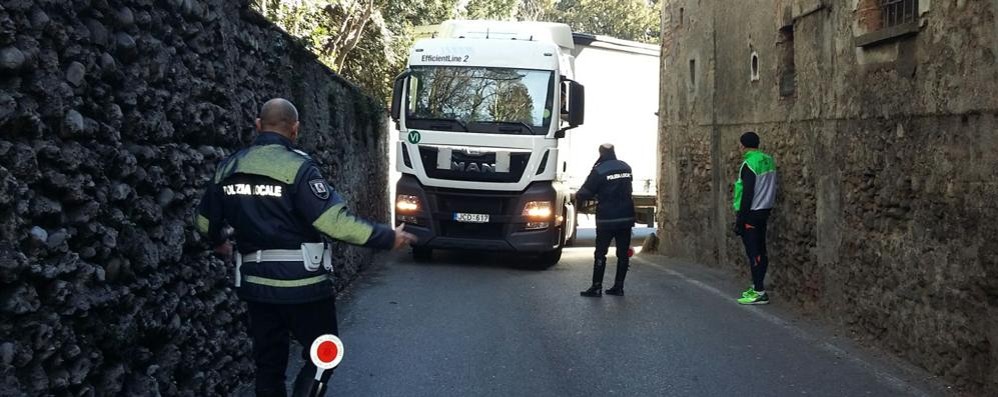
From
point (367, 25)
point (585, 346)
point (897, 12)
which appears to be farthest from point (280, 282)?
point (367, 25)

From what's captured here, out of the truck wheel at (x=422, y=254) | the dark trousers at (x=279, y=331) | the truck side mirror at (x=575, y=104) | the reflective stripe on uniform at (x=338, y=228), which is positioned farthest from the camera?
the truck wheel at (x=422, y=254)

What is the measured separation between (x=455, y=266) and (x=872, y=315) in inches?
282

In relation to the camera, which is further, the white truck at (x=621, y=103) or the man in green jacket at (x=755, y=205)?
the white truck at (x=621, y=103)

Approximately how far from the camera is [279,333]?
4.74m

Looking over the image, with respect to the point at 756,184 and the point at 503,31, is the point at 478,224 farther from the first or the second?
the point at 756,184

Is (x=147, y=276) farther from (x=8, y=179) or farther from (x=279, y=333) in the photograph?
(x=8, y=179)

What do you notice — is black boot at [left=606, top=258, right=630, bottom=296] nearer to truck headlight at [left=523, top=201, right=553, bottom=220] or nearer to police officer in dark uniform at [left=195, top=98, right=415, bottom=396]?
truck headlight at [left=523, top=201, right=553, bottom=220]

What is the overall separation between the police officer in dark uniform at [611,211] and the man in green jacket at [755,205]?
3.84 feet

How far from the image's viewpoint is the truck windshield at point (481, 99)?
14.0 metres

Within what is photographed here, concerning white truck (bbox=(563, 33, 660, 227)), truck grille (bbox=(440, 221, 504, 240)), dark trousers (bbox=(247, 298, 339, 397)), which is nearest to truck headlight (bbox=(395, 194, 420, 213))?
truck grille (bbox=(440, 221, 504, 240))

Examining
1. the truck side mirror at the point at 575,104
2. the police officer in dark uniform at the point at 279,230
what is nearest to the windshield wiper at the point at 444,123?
the truck side mirror at the point at 575,104

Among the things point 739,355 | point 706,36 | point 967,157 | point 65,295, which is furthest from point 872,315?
point 706,36

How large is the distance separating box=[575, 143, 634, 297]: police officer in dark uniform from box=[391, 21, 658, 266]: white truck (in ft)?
9.45

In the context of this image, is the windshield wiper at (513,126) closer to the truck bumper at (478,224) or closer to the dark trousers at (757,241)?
the truck bumper at (478,224)
